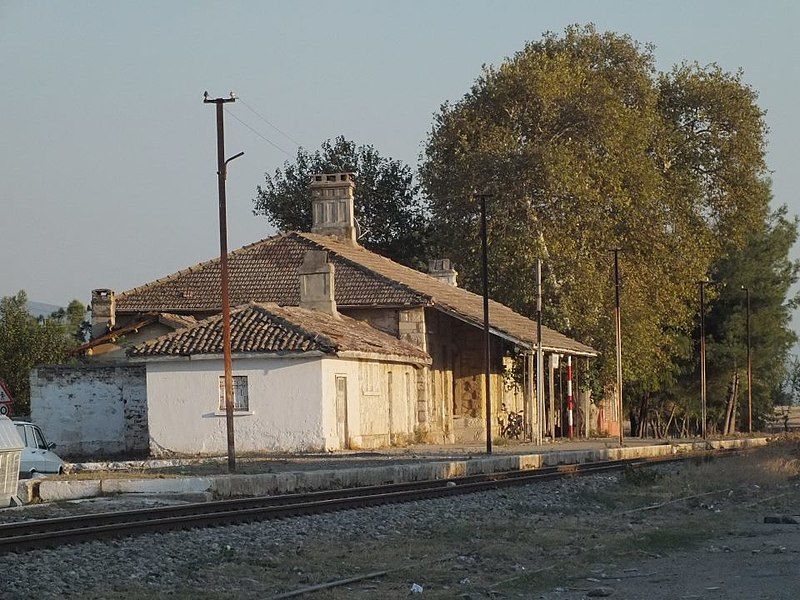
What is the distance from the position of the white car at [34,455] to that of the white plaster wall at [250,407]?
794 cm

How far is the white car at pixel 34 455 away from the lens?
28.1m

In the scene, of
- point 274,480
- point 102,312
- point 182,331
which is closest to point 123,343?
point 102,312

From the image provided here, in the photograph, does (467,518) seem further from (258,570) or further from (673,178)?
(673,178)

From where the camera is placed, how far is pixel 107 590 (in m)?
11.9

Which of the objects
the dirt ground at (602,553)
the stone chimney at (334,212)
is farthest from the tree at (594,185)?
the dirt ground at (602,553)

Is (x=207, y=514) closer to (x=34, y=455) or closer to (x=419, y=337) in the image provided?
(x=34, y=455)

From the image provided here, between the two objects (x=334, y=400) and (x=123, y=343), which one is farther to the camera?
(x=123, y=343)

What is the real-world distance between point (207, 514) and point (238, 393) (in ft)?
66.3

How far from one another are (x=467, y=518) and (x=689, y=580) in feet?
20.8

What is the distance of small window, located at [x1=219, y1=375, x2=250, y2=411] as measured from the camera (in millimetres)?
37406

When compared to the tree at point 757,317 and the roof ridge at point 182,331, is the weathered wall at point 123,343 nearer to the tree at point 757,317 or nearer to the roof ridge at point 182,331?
the roof ridge at point 182,331

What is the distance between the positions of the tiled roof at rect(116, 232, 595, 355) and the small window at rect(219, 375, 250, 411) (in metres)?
9.08

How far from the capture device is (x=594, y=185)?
56.4 meters

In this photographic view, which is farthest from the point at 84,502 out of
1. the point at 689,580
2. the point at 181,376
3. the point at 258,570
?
the point at 181,376
